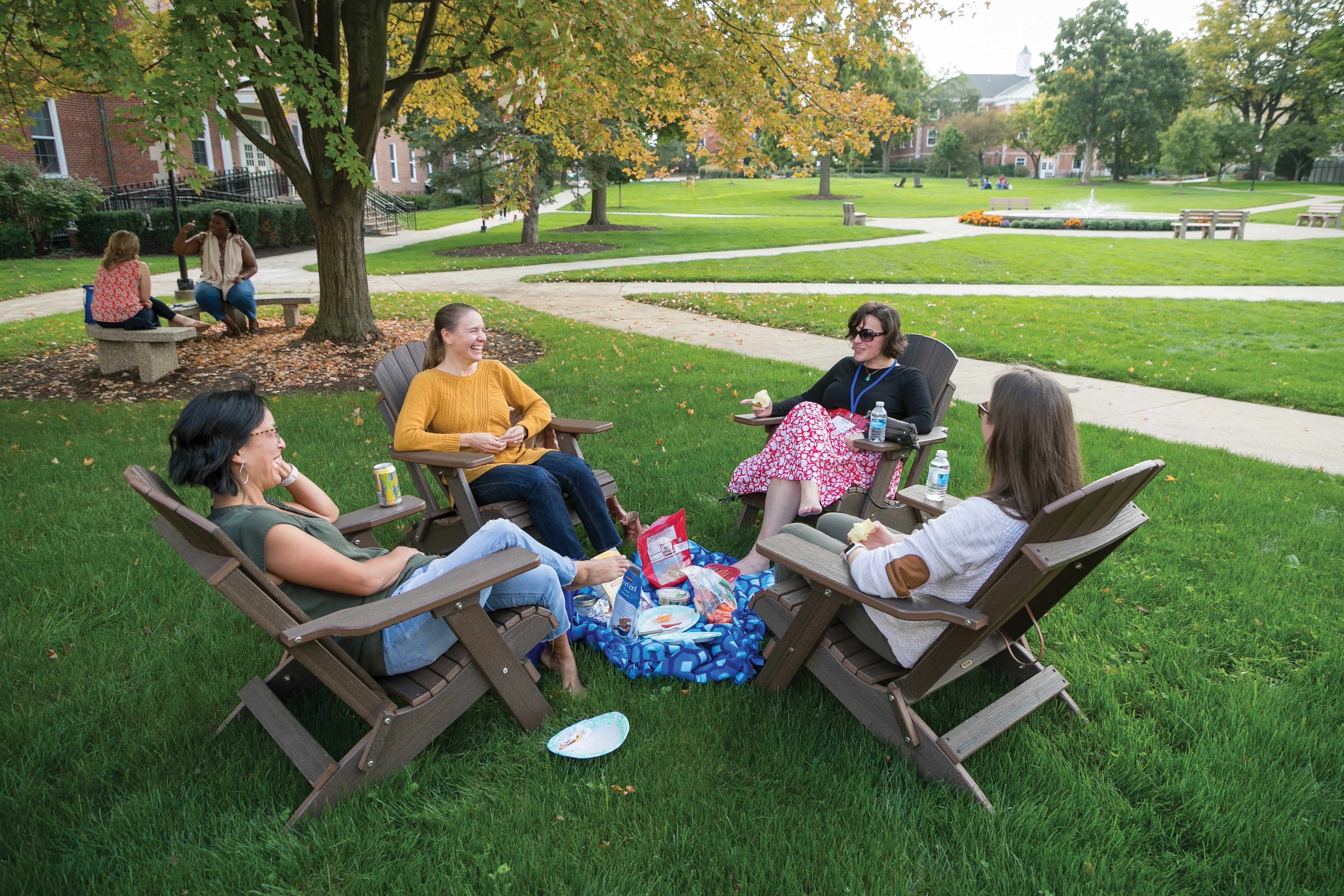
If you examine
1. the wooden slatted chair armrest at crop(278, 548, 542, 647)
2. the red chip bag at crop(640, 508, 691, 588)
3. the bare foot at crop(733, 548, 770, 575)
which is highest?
the wooden slatted chair armrest at crop(278, 548, 542, 647)

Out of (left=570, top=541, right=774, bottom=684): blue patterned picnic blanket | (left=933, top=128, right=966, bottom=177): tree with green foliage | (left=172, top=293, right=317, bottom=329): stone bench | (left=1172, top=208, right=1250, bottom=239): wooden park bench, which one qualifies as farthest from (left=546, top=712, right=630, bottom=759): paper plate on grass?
(left=933, top=128, right=966, bottom=177): tree with green foliage

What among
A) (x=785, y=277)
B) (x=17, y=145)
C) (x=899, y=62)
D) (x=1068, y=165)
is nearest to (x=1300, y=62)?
(x=1068, y=165)

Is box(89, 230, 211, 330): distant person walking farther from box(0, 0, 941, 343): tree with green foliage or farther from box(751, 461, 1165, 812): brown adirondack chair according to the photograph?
box(751, 461, 1165, 812): brown adirondack chair

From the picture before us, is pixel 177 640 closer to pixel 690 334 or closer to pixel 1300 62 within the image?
pixel 690 334

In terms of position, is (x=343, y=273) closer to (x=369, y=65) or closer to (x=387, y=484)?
(x=369, y=65)

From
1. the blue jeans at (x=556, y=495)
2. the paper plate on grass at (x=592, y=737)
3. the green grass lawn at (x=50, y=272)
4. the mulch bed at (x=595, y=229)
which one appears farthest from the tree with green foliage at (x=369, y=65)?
the mulch bed at (x=595, y=229)

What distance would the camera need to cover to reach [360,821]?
96.0 inches

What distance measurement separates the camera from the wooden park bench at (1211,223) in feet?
75.8

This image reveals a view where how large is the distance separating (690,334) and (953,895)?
8502 millimetres

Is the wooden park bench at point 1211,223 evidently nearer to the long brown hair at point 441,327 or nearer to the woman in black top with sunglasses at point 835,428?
the woman in black top with sunglasses at point 835,428

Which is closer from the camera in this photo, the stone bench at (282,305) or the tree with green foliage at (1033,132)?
the stone bench at (282,305)

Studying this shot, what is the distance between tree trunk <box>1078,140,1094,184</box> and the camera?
61688mm

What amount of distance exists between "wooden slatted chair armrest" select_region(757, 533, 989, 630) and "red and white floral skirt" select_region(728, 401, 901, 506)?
1.18 m

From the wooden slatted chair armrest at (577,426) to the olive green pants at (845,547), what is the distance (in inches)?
57.8
